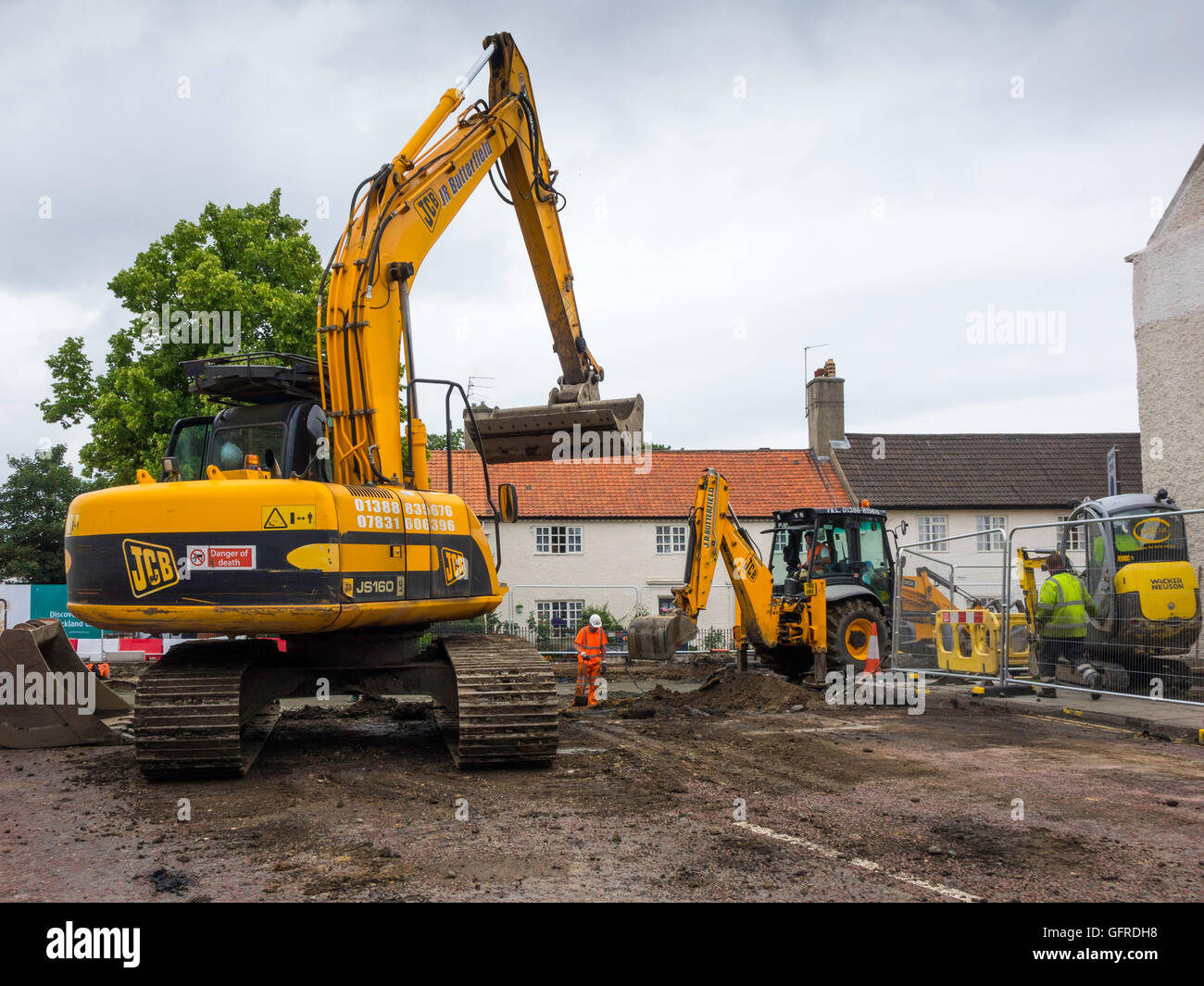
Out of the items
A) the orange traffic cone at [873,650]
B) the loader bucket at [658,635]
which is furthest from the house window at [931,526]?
the loader bucket at [658,635]

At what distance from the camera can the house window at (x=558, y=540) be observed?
30812 mm

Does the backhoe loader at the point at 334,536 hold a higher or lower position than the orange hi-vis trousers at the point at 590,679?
higher

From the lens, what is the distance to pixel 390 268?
8109 millimetres

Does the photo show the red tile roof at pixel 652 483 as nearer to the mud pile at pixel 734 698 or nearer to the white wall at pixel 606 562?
the white wall at pixel 606 562

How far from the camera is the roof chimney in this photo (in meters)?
34.2

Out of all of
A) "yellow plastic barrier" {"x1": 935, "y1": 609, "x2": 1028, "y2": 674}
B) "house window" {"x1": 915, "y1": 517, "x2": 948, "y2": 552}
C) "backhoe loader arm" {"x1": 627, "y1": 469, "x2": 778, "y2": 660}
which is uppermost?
"house window" {"x1": 915, "y1": 517, "x2": 948, "y2": 552}

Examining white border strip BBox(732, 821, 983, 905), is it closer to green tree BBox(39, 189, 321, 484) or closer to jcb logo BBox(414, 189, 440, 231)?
jcb logo BBox(414, 189, 440, 231)

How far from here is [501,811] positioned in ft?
20.8

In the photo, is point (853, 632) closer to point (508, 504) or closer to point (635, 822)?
point (508, 504)

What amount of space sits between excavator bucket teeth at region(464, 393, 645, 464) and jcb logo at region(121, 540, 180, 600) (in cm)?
315

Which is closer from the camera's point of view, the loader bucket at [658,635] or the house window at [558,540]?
the loader bucket at [658,635]

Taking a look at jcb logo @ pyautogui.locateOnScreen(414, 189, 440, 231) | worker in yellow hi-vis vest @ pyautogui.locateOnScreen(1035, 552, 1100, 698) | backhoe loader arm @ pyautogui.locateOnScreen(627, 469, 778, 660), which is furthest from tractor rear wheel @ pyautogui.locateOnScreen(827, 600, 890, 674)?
jcb logo @ pyautogui.locateOnScreen(414, 189, 440, 231)

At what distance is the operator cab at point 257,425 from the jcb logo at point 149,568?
41.8 inches
